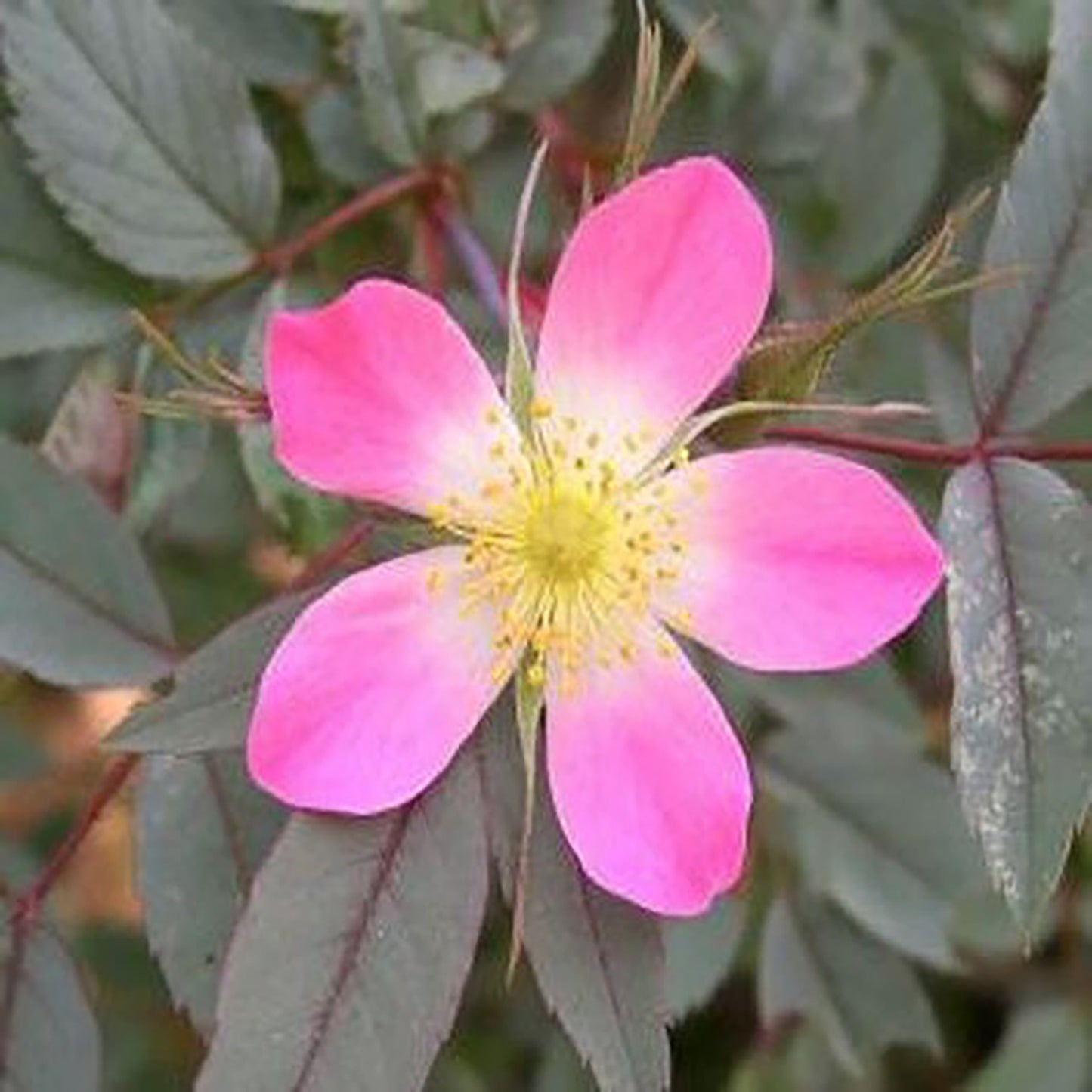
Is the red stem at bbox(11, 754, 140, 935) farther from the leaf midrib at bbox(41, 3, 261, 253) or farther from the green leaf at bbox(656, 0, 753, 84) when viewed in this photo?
the green leaf at bbox(656, 0, 753, 84)

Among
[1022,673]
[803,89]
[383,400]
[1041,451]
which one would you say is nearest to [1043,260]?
[1041,451]

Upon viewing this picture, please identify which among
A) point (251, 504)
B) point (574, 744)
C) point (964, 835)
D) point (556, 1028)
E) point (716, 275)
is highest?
point (716, 275)

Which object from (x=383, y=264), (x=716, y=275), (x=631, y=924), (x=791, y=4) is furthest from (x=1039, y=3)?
(x=631, y=924)

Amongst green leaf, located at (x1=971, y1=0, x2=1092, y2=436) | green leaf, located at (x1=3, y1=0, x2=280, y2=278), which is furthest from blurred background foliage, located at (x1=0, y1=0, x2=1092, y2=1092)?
green leaf, located at (x1=971, y1=0, x2=1092, y2=436)

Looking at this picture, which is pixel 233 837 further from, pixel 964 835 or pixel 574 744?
pixel 964 835

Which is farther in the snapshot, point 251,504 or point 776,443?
point 251,504

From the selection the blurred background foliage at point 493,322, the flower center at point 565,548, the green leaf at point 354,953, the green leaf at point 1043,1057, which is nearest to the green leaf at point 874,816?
the blurred background foliage at point 493,322
